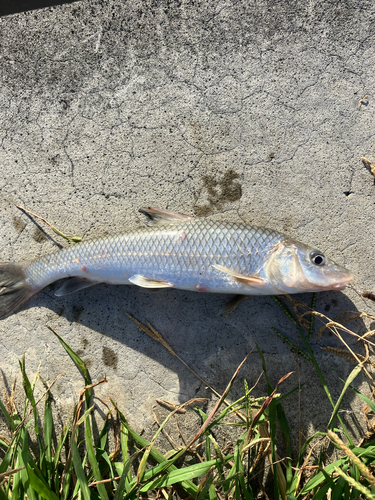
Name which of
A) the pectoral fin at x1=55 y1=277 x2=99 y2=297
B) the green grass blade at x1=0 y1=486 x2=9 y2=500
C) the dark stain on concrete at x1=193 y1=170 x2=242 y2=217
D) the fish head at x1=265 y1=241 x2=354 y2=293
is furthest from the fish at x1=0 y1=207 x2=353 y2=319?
the green grass blade at x1=0 y1=486 x2=9 y2=500

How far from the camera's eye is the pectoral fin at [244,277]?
100 inches

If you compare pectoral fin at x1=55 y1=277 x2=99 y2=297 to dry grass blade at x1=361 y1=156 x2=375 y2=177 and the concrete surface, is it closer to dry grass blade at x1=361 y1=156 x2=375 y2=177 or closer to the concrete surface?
the concrete surface

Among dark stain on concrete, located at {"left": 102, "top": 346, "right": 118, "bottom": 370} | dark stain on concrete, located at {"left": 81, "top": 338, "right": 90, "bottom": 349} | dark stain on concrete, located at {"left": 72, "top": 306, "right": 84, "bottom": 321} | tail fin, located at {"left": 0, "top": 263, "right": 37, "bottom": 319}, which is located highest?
tail fin, located at {"left": 0, "top": 263, "right": 37, "bottom": 319}

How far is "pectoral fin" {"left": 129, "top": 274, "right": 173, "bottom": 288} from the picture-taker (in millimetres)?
2678

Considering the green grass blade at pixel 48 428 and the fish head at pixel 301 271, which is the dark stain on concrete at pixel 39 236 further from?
the fish head at pixel 301 271

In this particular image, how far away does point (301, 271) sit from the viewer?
8.60 ft

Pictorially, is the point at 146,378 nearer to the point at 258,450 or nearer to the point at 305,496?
the point at 258,450

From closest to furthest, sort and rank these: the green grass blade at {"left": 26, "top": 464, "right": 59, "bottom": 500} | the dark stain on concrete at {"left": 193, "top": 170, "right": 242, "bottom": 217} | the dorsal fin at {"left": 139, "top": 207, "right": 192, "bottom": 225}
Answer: the green grass blade at {"left": 26, "top": 464, "right": 59, "bottom": 500}
the dorsal fin at {"left": 139, "top": 207, "right": 192, "bottom": 225}
the dark stain on concrete at {"left": 193, "top": 170, "right": 242, "bottom": 217}

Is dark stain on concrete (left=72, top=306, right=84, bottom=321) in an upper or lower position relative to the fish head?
lower

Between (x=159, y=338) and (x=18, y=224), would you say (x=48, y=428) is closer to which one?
(x=159, y=338)

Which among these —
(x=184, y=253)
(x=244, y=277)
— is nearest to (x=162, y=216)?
(x=184, y=253)

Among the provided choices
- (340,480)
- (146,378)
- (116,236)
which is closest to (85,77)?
(116,236)

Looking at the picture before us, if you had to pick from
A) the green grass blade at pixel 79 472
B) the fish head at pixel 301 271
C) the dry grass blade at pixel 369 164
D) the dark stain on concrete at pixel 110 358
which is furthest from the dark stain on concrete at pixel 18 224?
the dry grass blade at pixel 369 164

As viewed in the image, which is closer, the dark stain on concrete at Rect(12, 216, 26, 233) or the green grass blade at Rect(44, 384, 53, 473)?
the green grass blade at Rect(44, 384, 53, 473)
